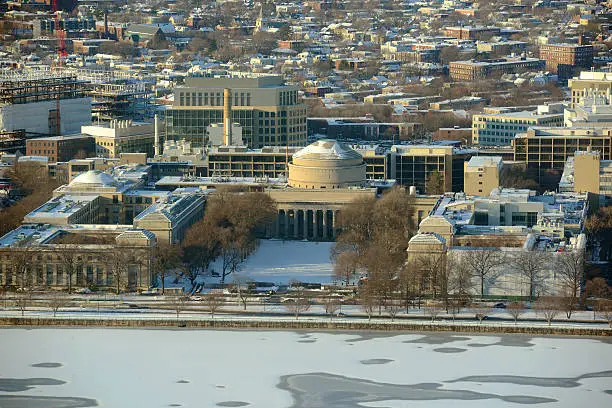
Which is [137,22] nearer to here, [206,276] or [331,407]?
[206,276]

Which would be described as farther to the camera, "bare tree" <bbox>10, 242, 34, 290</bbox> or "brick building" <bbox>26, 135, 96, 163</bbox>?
"brick building" <bbox>26, 135, 96, 163</bbox>

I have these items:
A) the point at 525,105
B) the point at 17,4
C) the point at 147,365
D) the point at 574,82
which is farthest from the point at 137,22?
the point at 147,365

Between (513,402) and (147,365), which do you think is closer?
(513,402)

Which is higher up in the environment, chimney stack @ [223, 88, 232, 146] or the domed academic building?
chimney stack @ [223, 88, 232, 146]

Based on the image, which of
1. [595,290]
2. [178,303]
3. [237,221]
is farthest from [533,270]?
[237,221]

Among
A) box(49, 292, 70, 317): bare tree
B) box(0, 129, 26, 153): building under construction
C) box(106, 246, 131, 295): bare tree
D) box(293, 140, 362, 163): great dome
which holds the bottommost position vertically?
box(49, 292, 70, 317): bare tree

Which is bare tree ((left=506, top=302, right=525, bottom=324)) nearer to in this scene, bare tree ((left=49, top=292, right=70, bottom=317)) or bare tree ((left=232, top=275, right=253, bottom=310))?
bare tree ((left=232, top=275, right=253, bottom=310))

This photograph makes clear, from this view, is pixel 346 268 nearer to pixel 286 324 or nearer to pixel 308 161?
pixel 286 324

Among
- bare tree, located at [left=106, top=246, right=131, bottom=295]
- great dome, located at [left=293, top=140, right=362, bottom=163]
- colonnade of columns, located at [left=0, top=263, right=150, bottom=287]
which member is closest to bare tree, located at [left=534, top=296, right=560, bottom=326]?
colonnade of columns, located at [left=0, top=263, right=150, bottom=287]
